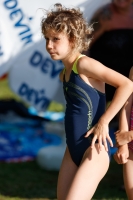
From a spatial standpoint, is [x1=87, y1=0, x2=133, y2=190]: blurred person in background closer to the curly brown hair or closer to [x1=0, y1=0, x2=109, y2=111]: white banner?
[x1=0, y1=0, x2=109, y2=111]: white banner

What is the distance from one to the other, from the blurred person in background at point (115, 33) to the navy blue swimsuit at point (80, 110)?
2.76m

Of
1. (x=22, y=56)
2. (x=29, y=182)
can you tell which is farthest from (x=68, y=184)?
(x=22, y=56)

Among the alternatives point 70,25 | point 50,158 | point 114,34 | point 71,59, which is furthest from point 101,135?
point 114,34

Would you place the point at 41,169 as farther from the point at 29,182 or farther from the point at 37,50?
the point at 37,50

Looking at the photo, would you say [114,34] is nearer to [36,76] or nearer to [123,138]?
[36,76]

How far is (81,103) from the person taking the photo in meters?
3.34

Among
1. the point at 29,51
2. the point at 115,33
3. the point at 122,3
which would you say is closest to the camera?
the point at 29,51

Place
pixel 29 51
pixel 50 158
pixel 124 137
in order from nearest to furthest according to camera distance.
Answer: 1. pixel 124 137
2. pixel 50 158
3. pixel 29 51

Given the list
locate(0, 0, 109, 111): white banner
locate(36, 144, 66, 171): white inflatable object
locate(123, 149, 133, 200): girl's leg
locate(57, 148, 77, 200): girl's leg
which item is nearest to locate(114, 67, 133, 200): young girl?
locate(123, 149, 133, 200): girl's leg

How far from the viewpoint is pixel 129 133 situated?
334 centimetres

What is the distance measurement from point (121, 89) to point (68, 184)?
0.68 m

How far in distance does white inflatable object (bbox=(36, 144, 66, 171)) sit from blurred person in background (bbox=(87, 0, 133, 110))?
1.27m

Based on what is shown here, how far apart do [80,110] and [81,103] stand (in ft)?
0.15

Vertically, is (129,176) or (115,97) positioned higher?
(115,97)
